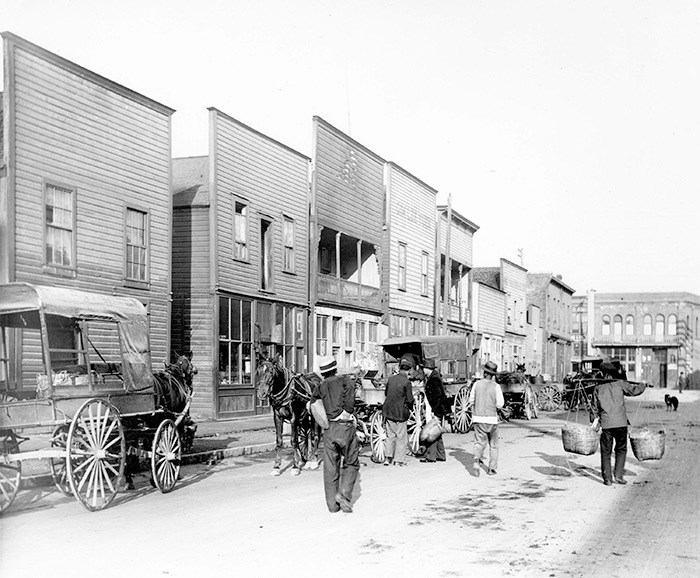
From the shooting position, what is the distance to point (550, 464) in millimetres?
14266

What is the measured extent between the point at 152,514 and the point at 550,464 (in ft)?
24.9

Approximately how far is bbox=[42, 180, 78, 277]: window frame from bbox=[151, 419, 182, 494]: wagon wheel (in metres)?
7.66

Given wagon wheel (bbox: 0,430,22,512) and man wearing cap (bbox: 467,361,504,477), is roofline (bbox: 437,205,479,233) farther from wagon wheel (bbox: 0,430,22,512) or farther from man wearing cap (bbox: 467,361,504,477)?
wagon wheel (bbox: 0,430,22,512)

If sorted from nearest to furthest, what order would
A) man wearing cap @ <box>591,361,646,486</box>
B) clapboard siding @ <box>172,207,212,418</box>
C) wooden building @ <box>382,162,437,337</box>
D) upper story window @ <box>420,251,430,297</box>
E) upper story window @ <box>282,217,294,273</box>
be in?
man wearing cap @ <box>591,361,646,486</box>
clapboard siding @ <box>172,207,212,418</box>
upper story window @ <box>282,217,294,273</box>
wooden building @ <box>382,162,437,337</box>
upper story window @ <box>420,251,430,297</box>

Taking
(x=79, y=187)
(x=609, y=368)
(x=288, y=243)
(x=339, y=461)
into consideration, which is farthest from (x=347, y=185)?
(x=339, y=461)

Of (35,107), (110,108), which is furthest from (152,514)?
(110,108)

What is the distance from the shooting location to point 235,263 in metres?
24.2

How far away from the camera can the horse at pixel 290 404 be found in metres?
12.9

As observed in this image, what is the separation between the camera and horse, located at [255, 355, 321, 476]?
42.2ft

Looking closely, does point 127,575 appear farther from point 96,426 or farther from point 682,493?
point 682,493

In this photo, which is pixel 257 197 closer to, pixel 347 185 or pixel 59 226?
pixel 347 185

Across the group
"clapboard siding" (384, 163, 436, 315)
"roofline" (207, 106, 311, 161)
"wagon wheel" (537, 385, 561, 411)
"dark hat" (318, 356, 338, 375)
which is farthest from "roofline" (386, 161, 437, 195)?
"dark hat" (318, 356, 338, 375)

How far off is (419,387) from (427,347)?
5385 millimetres

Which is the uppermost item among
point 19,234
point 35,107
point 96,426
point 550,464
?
point 35,107
